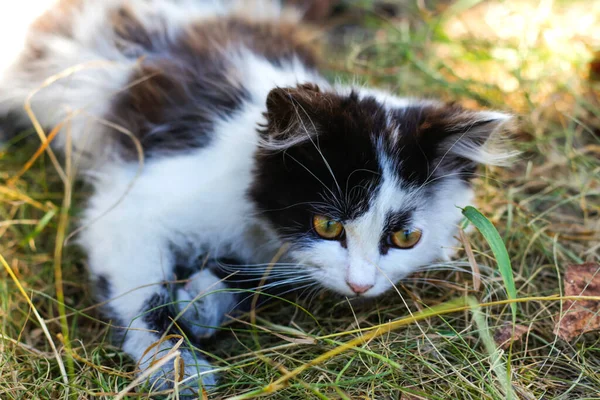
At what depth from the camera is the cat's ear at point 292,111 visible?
1.64 m

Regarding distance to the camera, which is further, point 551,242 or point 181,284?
point 551,242

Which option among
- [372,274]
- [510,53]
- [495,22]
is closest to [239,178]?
[372,274]

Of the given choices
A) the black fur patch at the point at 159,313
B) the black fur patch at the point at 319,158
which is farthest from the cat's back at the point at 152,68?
the black fur patch at the point at 159,313

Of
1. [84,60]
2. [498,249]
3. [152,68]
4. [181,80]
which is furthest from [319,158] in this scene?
[84,60]

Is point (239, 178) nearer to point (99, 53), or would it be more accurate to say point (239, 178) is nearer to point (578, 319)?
point (99, 53)

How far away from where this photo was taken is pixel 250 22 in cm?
279

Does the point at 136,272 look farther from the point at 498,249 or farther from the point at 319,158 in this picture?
the point at 498,249

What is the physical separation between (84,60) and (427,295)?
1875mm

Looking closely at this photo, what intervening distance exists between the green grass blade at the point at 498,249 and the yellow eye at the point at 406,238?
0.63 ft

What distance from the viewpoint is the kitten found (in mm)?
1765

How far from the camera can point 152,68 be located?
2.37 metres

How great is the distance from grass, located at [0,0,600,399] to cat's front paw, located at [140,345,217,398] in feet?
0.19

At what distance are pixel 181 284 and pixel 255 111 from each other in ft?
2.41

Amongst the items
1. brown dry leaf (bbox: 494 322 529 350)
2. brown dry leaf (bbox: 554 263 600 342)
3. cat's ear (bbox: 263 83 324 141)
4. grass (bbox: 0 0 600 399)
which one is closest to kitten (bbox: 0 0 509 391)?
cat's ear (bbox: 263 83 324 141)
